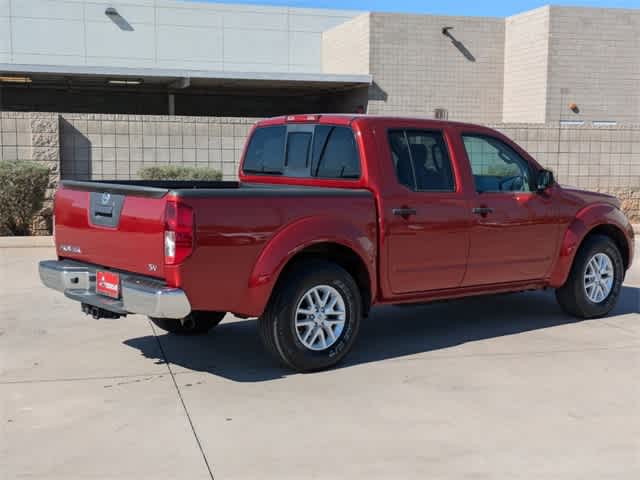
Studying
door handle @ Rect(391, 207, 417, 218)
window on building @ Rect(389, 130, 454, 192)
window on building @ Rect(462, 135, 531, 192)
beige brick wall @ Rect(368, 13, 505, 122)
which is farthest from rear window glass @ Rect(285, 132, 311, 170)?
beige brick wall @ Rect(368, 13, 505, 122)

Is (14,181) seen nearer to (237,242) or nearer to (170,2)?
(237,242)

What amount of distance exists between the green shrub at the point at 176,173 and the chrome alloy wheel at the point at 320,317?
8.86 m

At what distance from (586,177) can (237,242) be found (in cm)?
1376

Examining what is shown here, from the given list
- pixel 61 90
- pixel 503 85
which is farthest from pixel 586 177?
pixel 61 90

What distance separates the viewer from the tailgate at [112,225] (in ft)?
17.6

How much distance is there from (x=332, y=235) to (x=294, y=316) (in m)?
0.66

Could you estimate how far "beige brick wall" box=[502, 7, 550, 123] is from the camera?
24719mm

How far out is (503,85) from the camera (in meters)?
26.5

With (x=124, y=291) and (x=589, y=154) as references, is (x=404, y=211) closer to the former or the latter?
(x=124, y=291)

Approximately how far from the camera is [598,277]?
8086mm

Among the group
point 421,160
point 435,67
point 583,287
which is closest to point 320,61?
point 435,67

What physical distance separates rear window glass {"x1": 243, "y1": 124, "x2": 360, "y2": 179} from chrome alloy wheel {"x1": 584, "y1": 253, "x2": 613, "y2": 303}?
296 centimetres

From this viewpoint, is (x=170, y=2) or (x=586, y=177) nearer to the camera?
(x=586, y=177)

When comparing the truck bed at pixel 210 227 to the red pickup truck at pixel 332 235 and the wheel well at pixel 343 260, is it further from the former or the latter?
the wheel well at pixel 343 260
